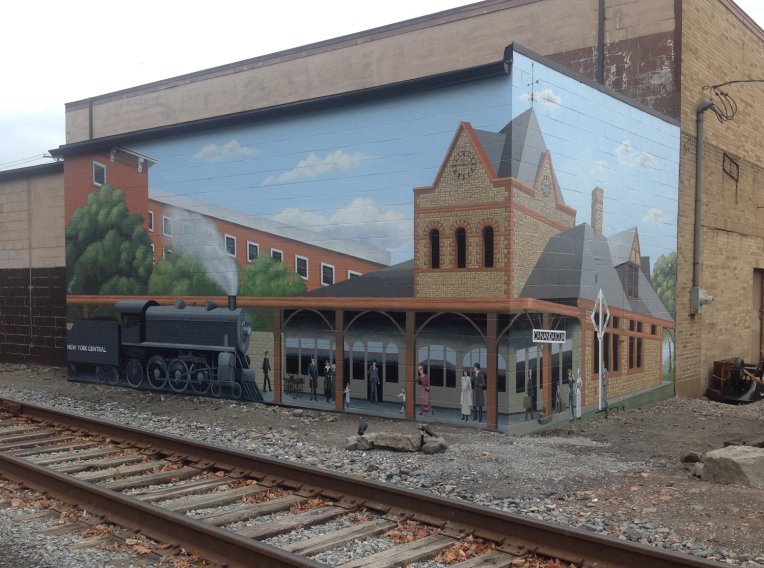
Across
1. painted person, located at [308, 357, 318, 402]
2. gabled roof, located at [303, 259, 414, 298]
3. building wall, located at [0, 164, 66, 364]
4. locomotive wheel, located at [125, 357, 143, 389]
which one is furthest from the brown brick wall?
gabled roof, located at [303, 259, 414, 298]

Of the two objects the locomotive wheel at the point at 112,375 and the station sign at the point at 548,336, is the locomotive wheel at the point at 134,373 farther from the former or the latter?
the station sign at the point at 548,336

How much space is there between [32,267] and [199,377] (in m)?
8.83

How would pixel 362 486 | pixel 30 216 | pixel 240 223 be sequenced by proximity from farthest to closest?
1. pixel 30 216
2. pixel 240 223
3. pixel 362 486

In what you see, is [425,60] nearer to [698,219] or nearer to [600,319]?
[698,219]

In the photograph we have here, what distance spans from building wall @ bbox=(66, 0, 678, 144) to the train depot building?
9cm

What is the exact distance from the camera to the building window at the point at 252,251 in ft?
47.3

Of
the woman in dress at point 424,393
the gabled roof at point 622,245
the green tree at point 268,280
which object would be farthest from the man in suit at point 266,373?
the gabled roof at point 622,245

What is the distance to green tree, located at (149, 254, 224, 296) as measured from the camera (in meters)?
15.2

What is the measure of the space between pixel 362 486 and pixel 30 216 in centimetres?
1728

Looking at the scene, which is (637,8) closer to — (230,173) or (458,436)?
(230,173)

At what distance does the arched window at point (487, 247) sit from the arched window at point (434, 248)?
813mm

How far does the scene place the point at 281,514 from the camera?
6906 mm

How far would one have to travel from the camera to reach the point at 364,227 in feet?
42.3

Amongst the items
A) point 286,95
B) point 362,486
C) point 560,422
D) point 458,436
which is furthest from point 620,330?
point 286,95
